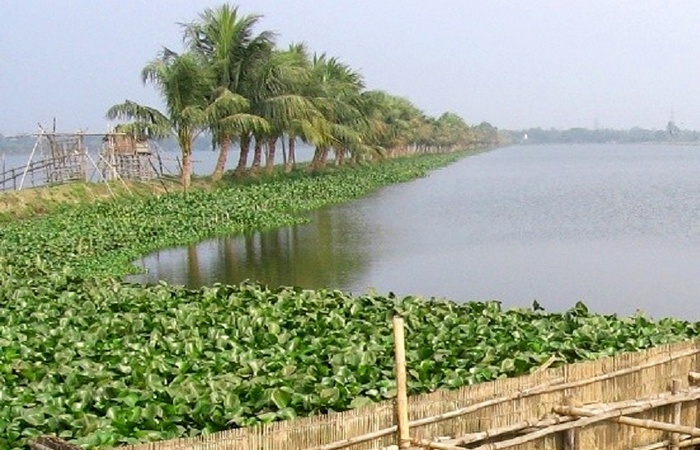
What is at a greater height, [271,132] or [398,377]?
[271,132]

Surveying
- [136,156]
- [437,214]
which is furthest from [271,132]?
[437,214]

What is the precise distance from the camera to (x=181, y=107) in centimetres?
2531

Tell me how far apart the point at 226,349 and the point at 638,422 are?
3560mm

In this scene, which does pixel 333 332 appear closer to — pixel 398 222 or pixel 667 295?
pixel 667 295

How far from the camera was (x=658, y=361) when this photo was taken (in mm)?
5641

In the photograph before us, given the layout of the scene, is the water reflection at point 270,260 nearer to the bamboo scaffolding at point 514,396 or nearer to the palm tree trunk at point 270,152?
the bamboo scaffolding at point 514,396

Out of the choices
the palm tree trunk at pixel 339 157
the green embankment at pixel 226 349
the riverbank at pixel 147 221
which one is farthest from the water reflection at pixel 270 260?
the palm tree trunk at pixel 339 157

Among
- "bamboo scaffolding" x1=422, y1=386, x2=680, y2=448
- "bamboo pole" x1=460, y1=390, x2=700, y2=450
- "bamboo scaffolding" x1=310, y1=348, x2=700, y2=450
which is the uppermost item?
"bamboo scaffolding" x1=310, y1=348, x2=700, y2=450

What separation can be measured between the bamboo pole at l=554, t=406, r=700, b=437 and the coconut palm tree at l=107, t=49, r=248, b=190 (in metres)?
20.7

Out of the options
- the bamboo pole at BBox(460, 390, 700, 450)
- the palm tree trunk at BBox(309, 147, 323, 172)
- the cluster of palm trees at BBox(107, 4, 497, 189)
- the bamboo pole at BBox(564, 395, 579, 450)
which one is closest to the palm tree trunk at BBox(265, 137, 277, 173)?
the cluster of palm trees at BBox(107, 4, 497, 189)

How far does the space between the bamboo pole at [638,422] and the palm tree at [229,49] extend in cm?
2273

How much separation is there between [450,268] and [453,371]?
8.53 metres

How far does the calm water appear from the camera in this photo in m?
12.6

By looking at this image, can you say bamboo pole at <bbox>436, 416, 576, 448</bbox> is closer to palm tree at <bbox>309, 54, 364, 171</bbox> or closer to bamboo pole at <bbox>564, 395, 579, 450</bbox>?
bamboo pole at <bbox>564, 395, 579, 450</bbox>
